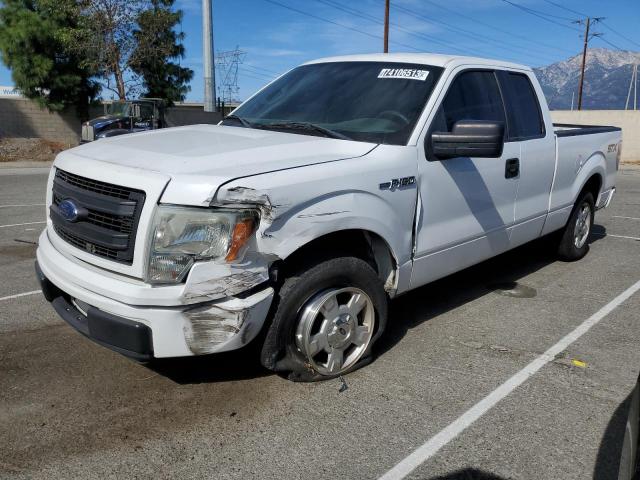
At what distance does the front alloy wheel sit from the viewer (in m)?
3.23

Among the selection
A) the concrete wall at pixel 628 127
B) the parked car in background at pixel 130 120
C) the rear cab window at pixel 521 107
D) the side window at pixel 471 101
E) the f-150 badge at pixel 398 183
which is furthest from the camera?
the concrete wall at pixel 628 127

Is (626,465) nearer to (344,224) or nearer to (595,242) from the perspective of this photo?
(344,224)

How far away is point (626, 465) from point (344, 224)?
178cm

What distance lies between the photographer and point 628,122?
90.6 ft

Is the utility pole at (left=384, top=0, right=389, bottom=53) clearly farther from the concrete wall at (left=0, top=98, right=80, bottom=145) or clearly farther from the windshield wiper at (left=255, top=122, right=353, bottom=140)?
the windshield wiper at (left=255, top=122, right=353, bottom=140)

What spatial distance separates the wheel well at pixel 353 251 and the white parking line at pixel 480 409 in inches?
35.2

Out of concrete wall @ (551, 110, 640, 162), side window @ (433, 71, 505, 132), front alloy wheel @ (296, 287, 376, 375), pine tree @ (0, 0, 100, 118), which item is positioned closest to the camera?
front alloy wheel @ (296, 287, 376, 375)

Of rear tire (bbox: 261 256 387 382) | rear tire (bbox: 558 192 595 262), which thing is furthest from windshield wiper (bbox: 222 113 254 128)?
rear tire (bbox: 558 192 595 262)

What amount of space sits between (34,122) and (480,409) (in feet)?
91.5

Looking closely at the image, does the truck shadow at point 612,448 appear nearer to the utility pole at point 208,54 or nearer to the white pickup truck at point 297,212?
the white pickup truck at point 297,212

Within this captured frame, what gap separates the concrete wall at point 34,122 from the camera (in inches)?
1008

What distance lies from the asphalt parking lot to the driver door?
1.91 ft

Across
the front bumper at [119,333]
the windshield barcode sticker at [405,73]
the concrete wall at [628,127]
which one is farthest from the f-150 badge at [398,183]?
the concrete wall at [628,127]

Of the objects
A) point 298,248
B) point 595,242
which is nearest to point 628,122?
point 595,242
